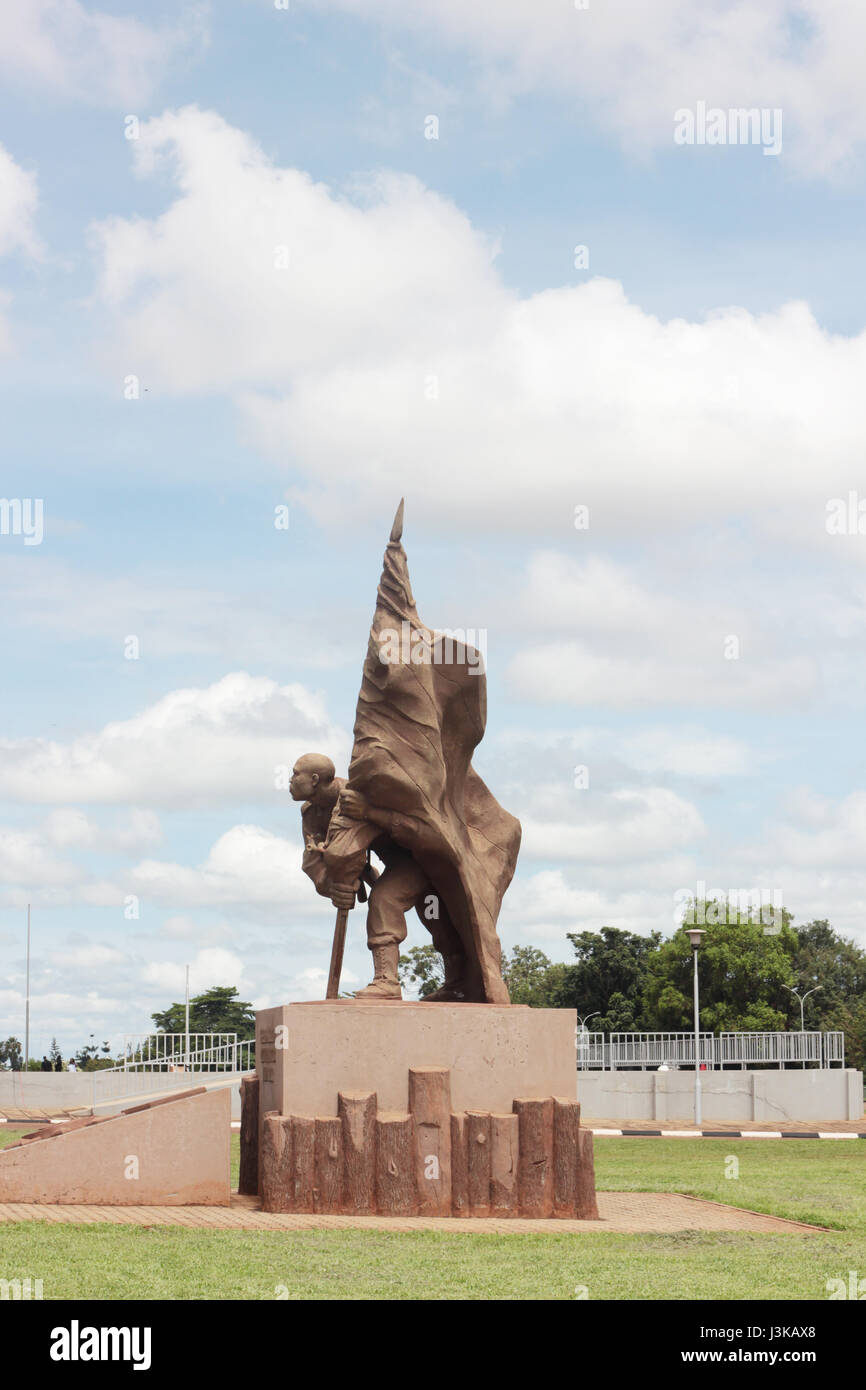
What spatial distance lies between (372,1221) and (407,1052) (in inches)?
53.0

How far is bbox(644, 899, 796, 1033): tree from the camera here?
158 ft

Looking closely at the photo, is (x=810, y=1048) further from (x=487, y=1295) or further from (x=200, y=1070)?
(x=487, y=1295)

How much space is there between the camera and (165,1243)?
895 centimetres

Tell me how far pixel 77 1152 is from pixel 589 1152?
3.78 metres

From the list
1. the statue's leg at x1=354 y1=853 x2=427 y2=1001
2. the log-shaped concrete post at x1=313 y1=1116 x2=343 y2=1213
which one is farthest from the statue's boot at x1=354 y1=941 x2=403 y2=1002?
the log-shaped concrete post at x1=313 y1=1116 x2=343 y2=1213

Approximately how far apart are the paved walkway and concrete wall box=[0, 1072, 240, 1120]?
43.3 feet

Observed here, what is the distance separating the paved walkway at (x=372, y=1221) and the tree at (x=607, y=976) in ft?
127

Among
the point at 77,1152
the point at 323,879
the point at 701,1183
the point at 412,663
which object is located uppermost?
the point at 412,663

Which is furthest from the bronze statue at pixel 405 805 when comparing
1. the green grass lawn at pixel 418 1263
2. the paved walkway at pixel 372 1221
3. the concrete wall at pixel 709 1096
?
the concrete wall at pixel 709 1096

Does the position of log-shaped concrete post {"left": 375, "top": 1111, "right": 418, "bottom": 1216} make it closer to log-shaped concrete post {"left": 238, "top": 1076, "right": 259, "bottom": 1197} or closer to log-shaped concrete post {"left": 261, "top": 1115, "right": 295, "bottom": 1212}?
log-shaped concrete post {"left": 261, "top": 1115, "right": 295, "bottom": 1212}

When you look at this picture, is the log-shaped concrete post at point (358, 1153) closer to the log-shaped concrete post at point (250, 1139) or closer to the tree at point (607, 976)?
the log-shaped concrete post at point (250, 1139)

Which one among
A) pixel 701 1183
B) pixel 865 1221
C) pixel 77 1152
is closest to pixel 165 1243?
pixel 77 1152
